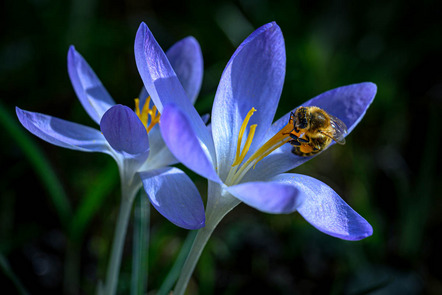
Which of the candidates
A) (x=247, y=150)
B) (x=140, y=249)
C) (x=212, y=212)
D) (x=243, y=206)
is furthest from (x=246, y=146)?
(x=243, y=206)

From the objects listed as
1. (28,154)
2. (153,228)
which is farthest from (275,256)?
(28,154)

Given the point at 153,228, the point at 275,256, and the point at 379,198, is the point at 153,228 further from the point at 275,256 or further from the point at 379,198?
the point at 379,198

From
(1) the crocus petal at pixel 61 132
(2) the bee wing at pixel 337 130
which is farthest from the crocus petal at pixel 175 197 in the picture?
(2) the bee wing at pixel 337 130

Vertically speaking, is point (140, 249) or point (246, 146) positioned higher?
point (246, 146)

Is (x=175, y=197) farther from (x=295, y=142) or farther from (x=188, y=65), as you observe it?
(x=188, y=65)

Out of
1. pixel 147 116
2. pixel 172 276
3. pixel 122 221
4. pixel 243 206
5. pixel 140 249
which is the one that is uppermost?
pixel 147 116

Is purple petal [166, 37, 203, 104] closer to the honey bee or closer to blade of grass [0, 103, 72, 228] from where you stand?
the honey bee

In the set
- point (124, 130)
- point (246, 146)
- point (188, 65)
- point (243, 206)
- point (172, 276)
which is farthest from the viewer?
point (243, 206)

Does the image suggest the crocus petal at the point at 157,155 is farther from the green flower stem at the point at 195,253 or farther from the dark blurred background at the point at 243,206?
the dark blurred background at the point at 243,206
